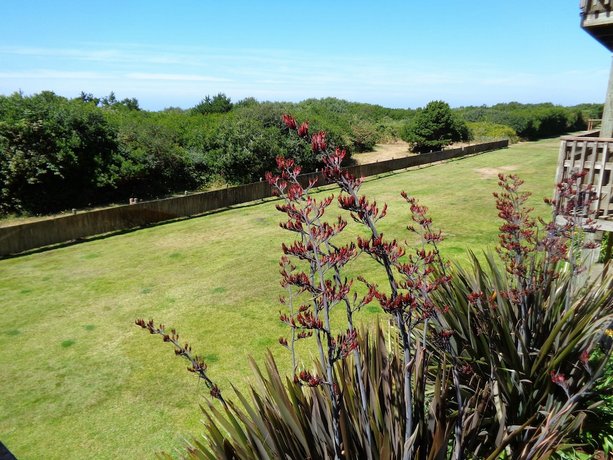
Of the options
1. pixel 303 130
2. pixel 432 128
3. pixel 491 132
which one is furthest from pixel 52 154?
pixel 491 132

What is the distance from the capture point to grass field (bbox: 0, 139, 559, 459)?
5.69 metres

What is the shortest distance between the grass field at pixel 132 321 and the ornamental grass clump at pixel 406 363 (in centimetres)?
108

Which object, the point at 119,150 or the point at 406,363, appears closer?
the point at 406,363

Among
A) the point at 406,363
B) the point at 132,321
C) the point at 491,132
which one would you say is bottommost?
the point at 132,321

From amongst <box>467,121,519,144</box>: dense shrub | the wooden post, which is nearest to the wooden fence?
the wooden post

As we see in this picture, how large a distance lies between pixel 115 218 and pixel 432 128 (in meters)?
26.8

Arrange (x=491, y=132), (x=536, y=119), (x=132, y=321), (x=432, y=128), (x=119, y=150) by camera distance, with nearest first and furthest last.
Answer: (x=132, y=321)
(x=119, y=150)
(x=432, y=128)
(x=491, y=132)
(x=536, y=119)

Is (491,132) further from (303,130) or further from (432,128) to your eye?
(303,130)

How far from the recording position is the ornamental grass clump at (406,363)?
2209 mm

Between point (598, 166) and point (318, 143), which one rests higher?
point (318, 143)

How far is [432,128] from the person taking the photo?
34.4 m

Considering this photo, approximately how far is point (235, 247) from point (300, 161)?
14.4 meters

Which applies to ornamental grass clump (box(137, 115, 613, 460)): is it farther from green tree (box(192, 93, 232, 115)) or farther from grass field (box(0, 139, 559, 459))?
green tree (box(192, 93, 232, 115))

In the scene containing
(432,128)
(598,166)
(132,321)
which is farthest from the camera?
(432,128)
